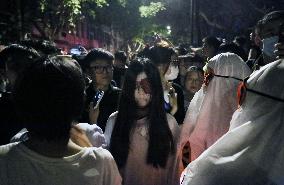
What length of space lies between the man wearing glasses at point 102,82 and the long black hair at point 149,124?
94 centimetres

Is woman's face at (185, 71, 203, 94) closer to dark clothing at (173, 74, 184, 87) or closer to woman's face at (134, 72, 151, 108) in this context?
dark clothing at (173, 74, 184, 87)

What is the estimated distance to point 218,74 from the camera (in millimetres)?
3902

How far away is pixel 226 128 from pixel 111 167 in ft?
7.29

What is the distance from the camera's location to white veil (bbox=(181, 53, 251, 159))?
3875 millimetres

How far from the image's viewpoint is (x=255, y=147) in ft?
→ 6.56

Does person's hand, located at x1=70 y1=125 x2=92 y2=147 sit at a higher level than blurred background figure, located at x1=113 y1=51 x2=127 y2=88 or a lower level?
higher

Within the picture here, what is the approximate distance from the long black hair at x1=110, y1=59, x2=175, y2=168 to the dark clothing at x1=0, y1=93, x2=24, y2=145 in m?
0.80

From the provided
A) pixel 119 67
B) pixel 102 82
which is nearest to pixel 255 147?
pixel 102 82

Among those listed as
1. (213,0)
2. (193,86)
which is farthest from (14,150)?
(213,0)

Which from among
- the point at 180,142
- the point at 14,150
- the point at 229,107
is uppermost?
the point at 14,150

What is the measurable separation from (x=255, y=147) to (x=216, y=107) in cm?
191

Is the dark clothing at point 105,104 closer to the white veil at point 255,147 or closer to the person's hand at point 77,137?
the person's hand at point 77,137

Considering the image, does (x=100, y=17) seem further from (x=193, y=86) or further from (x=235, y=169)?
(x=235, y=169)

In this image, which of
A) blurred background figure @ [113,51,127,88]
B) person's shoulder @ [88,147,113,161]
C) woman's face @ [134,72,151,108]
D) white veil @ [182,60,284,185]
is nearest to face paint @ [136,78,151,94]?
woman's face @ [134,72,151,108]
